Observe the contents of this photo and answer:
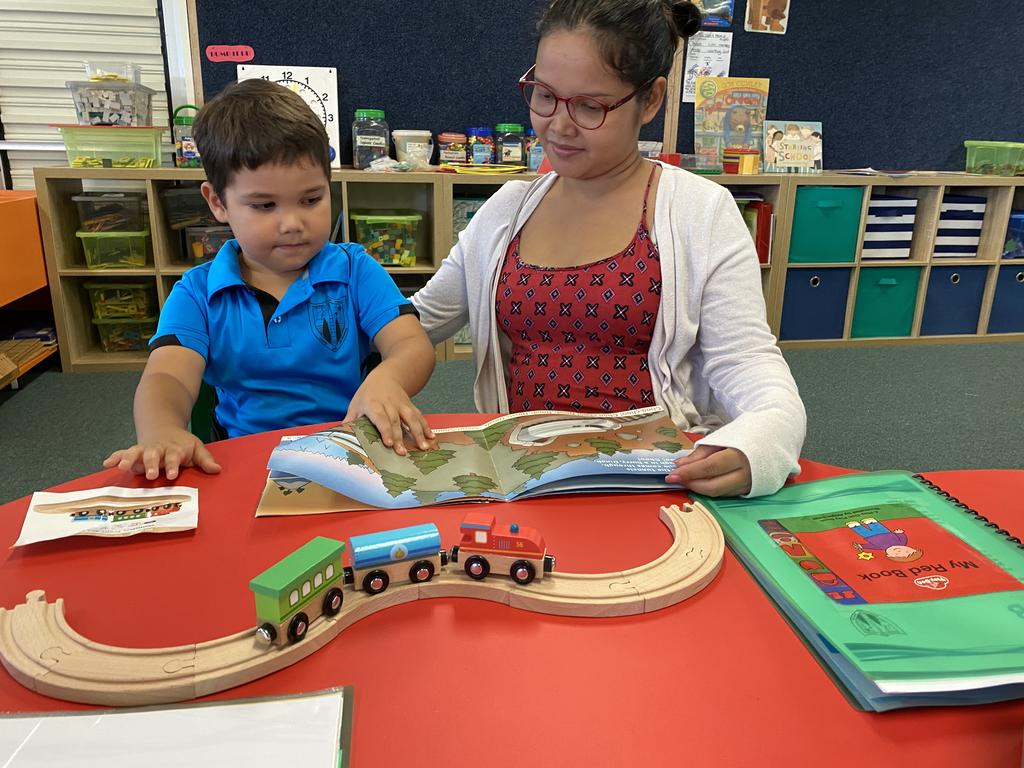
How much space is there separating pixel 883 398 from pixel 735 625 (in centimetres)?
273

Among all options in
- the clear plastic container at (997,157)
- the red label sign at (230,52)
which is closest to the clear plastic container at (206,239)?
the red label sign at (230,52)

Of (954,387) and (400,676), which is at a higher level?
(400,676)

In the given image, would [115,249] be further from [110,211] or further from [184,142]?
Answer: [184,142]

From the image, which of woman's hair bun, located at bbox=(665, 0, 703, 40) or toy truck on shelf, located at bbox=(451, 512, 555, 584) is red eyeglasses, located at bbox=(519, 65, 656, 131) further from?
toy truck on shelf, located at bbox=(451, 512, 555, 584)

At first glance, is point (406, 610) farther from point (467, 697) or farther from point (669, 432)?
point (669, 432)

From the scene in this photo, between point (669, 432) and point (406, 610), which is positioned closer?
point (406, 610)

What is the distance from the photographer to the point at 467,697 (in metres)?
0.49

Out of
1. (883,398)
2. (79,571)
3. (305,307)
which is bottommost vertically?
(883,398)

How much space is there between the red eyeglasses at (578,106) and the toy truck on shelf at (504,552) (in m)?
0.70

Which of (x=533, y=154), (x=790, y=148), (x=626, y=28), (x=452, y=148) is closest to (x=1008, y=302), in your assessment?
(x=790, y=148)

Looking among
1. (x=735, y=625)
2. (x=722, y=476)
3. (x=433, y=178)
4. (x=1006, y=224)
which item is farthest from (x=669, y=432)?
(x=1006, y=224)

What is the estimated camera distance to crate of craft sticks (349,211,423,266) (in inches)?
125

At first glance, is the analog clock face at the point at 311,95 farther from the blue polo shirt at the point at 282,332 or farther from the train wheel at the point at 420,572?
the train wheel at the point at 420,572

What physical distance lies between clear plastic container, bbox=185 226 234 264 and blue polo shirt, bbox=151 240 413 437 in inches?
81.8
